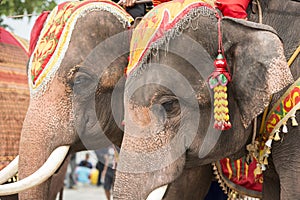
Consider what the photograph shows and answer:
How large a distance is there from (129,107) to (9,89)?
A: 1.65m

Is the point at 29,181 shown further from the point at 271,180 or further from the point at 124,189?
the point at 271,180

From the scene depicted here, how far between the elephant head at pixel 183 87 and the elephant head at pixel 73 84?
1.27ft

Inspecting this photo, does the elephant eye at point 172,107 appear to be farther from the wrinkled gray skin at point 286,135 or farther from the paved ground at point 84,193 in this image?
the paved ground at point 84,193

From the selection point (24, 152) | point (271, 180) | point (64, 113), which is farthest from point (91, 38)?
point (271, 180)

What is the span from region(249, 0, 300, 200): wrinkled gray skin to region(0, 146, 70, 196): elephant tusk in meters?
0.78

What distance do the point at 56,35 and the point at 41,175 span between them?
0.56m

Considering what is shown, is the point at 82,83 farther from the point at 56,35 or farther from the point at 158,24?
the point at 158,24

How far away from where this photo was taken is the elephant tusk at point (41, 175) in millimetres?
2398

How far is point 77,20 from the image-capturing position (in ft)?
8.79

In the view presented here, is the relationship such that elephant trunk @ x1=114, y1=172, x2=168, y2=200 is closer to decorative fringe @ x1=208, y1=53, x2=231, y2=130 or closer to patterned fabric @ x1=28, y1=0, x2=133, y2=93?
decorative fringe @ x1=208, y1=53, x2=231, y2=130

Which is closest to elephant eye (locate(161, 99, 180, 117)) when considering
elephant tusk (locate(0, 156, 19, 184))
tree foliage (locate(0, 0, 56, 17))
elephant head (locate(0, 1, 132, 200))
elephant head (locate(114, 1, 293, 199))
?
elephant head (locate(114, 1, 293, 199))

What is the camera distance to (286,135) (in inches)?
89.9

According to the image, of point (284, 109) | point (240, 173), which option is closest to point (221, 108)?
point (284, 109)

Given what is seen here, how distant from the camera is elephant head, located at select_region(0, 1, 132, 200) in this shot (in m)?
2.58
